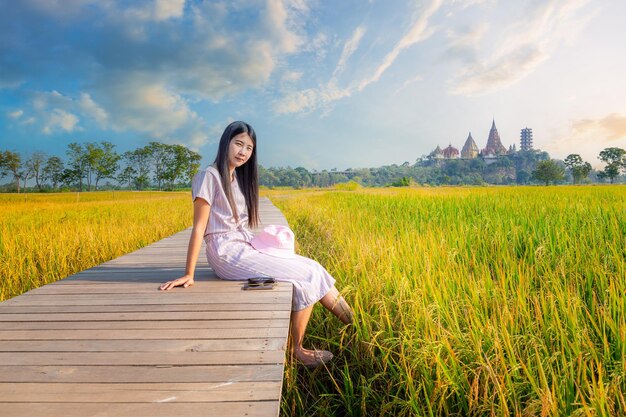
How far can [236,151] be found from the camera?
2.51 meters

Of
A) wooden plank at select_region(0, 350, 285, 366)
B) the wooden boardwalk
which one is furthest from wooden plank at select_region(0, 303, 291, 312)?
wooden plank at select_region(0, 350, 285, 366)

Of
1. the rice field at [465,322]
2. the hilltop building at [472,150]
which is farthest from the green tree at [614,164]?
the rice field at [465,322]

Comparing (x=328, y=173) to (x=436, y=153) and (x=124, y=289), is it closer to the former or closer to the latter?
(x=436, y=153)

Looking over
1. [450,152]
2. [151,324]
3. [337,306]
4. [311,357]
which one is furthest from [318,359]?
[450,152]

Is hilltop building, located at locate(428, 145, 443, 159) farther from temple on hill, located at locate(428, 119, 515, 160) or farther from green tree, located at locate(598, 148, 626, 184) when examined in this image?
green tree, located at locate(598, 148, 626, 184)

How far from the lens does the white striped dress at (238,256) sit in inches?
90.8

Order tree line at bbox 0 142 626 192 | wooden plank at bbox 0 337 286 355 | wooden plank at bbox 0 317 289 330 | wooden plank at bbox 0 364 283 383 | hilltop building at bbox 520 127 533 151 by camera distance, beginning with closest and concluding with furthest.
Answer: wooden plank at bbox 0 364 283 383 < wooden plank at bbox 0 337 286 355 < wooden plank at bbox 0 317 289 330 < tree line at bbox 0 142 626 192 < hilltop building at bbox 520 127 533 151

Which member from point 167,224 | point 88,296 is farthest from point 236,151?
point 167,224

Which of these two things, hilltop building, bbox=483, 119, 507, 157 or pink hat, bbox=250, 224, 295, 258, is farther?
hilltop building, bbox=483, 119, 507, 157

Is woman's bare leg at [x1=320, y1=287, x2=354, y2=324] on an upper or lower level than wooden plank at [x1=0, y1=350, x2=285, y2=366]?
lower

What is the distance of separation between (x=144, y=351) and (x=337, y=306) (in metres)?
1.19

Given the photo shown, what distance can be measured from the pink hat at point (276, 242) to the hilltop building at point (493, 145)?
462 ft

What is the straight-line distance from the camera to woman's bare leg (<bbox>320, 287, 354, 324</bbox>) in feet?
7.58

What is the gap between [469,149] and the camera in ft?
447
